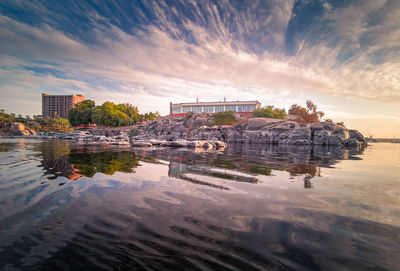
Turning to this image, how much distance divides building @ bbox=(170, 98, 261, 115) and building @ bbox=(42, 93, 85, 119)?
105 metres

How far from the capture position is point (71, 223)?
175 cm

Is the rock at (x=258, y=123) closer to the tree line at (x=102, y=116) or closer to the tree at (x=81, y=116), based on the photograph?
the tree line at (x=102, y=116)

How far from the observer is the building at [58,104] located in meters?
127

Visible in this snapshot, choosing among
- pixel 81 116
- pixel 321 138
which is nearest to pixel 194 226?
pixel 321 138

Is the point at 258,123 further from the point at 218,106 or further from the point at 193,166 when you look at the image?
the point at 218,106

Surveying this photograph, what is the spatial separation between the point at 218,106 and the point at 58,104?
133 metres

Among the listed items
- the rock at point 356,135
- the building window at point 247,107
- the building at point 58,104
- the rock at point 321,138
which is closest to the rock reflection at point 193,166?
the rock at point 321,138

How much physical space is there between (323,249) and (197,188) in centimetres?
197

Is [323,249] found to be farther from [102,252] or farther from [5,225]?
[5,225]

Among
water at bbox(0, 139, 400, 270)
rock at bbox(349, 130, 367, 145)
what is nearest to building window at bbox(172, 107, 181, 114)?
rock at bbox(349, 130, 367, 145)

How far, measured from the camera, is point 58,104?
129125mm

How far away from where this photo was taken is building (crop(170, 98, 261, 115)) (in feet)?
205

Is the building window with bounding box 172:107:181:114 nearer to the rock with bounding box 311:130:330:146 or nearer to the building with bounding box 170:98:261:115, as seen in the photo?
the building with bounding box 170:98:261:115

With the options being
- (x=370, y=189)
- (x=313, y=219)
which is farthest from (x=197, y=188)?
(x=370, y=189)
